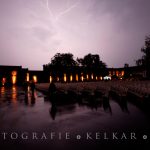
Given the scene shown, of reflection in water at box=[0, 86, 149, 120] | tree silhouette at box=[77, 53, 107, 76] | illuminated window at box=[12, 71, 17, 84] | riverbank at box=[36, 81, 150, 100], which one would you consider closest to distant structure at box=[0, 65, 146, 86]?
illuminated window at box=[12, 71, 17, 84]

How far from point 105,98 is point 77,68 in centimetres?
6287

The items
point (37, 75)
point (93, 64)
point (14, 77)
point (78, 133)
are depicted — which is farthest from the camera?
point (93, 64)

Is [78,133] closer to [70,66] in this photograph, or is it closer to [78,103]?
[78,103]

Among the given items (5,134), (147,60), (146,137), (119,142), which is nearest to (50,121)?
(5,134)

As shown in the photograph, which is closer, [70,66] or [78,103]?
[78,103]

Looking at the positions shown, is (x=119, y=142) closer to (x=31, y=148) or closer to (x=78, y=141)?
(x=78, y=141)

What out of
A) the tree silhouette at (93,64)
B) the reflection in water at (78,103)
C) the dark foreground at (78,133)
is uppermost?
the tree silhouette at (93,64)

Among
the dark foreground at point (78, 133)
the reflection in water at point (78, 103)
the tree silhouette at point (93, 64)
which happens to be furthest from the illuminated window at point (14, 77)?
the dark foreground at point (78, 133)

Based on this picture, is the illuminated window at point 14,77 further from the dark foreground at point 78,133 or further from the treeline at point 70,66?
the dark foreground at point 78,133

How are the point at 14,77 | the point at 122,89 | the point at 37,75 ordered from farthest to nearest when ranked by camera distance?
the point at 37,75 < the point at 14,77 < the point at 122,89

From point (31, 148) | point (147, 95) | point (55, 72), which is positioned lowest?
point (31, 148)

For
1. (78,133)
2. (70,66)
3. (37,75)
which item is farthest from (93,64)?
(78,133)

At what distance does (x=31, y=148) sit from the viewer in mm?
4520

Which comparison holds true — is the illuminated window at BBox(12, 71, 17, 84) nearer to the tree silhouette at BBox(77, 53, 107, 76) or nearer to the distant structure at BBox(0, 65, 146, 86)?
the distant structure at BBox(0, 65, 146, 86)
